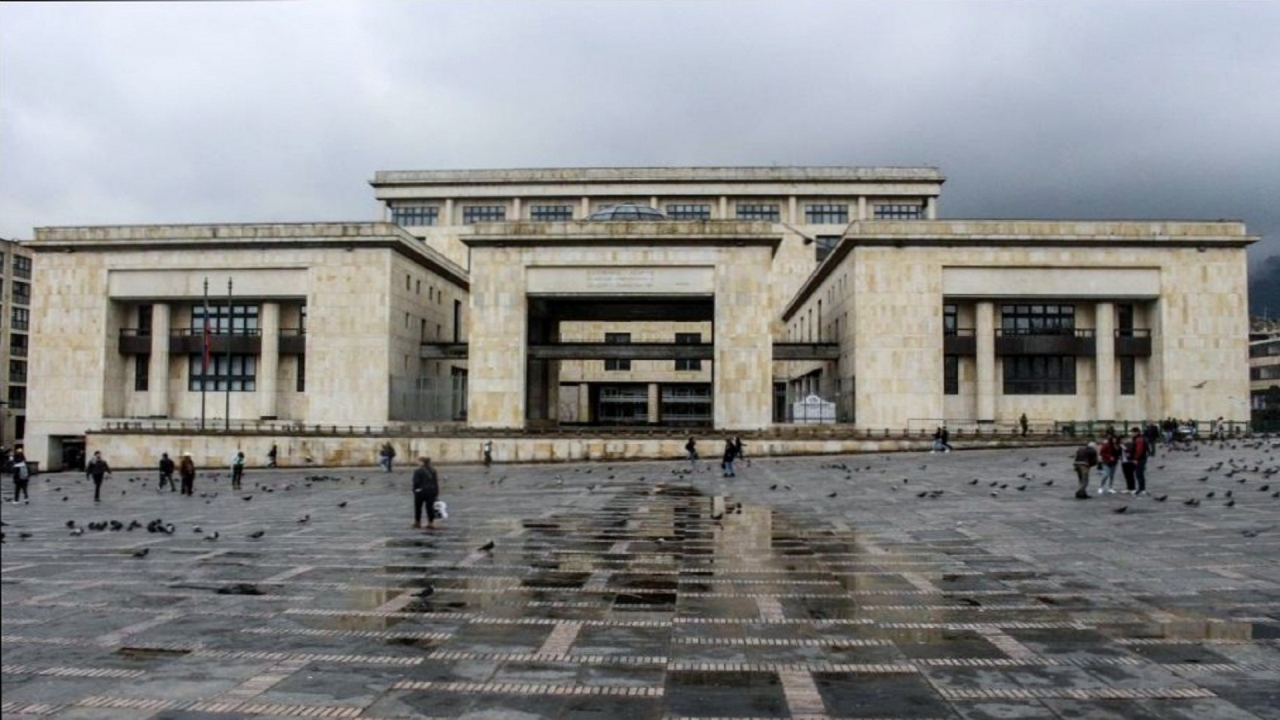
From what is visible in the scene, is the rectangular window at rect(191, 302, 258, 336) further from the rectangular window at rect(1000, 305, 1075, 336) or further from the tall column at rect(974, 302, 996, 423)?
the rectangular window at rect(1000, 305, 1075, 336)

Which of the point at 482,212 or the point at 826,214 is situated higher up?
the point at 482,212

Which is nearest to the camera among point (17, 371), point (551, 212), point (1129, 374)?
point (1129, 374)

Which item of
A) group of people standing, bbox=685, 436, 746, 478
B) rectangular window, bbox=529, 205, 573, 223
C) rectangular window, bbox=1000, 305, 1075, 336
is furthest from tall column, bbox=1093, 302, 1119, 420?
rectangular window, bbox=529, 205, 573, 223

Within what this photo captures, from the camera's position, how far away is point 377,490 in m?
33.5

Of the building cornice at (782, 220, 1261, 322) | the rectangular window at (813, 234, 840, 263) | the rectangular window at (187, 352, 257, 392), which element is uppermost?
the rectangular window at (813, 234, 840, 263)

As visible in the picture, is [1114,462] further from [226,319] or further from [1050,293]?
[226,319]

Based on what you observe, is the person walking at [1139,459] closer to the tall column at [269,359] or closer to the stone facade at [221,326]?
the stone facade at [221,326]

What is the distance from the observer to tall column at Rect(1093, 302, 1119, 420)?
5709cm

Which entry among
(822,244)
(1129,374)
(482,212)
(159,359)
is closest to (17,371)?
(159,359)

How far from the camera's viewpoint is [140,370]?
64000 millimetres

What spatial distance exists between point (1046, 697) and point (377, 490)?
28355 mm

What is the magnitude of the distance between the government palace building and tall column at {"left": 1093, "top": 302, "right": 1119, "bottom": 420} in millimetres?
174

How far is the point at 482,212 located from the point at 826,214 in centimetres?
3230

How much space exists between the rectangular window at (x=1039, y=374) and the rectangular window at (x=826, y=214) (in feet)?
111
